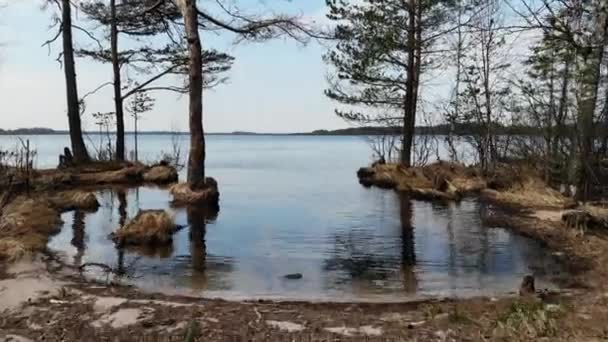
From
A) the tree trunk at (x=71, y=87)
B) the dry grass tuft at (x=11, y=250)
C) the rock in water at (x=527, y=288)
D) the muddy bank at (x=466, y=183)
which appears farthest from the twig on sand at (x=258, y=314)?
the tree trunk at (x=71, y=87)

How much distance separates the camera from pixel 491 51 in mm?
18391

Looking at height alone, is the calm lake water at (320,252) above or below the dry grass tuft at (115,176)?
below

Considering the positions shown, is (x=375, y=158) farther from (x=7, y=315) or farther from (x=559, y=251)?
(x=7, y=315)

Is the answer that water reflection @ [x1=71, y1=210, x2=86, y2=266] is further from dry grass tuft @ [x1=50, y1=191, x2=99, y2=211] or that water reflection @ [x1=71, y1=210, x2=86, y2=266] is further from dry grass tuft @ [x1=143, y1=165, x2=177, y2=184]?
dry grass tuft @ [x1=143, y1=165, x2=177, y2=184]

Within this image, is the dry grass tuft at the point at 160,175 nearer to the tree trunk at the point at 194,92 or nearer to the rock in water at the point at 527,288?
the tree trunk at the point at 194,92

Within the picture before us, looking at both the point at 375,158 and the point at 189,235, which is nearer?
the point at 189,235

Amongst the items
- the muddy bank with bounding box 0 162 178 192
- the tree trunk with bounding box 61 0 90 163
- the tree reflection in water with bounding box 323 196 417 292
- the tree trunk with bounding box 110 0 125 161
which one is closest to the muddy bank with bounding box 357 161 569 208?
the tree reflection in water with bounding box 323 196 417 292

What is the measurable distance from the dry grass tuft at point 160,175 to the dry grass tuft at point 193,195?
4705 mm

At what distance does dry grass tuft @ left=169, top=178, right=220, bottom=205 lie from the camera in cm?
1403

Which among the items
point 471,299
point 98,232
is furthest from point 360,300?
point 98,232

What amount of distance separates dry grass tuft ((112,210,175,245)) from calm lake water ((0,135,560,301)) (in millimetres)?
221

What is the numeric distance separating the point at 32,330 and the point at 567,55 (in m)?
8.37

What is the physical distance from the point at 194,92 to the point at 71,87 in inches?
307

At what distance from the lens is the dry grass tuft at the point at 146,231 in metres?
8.91
